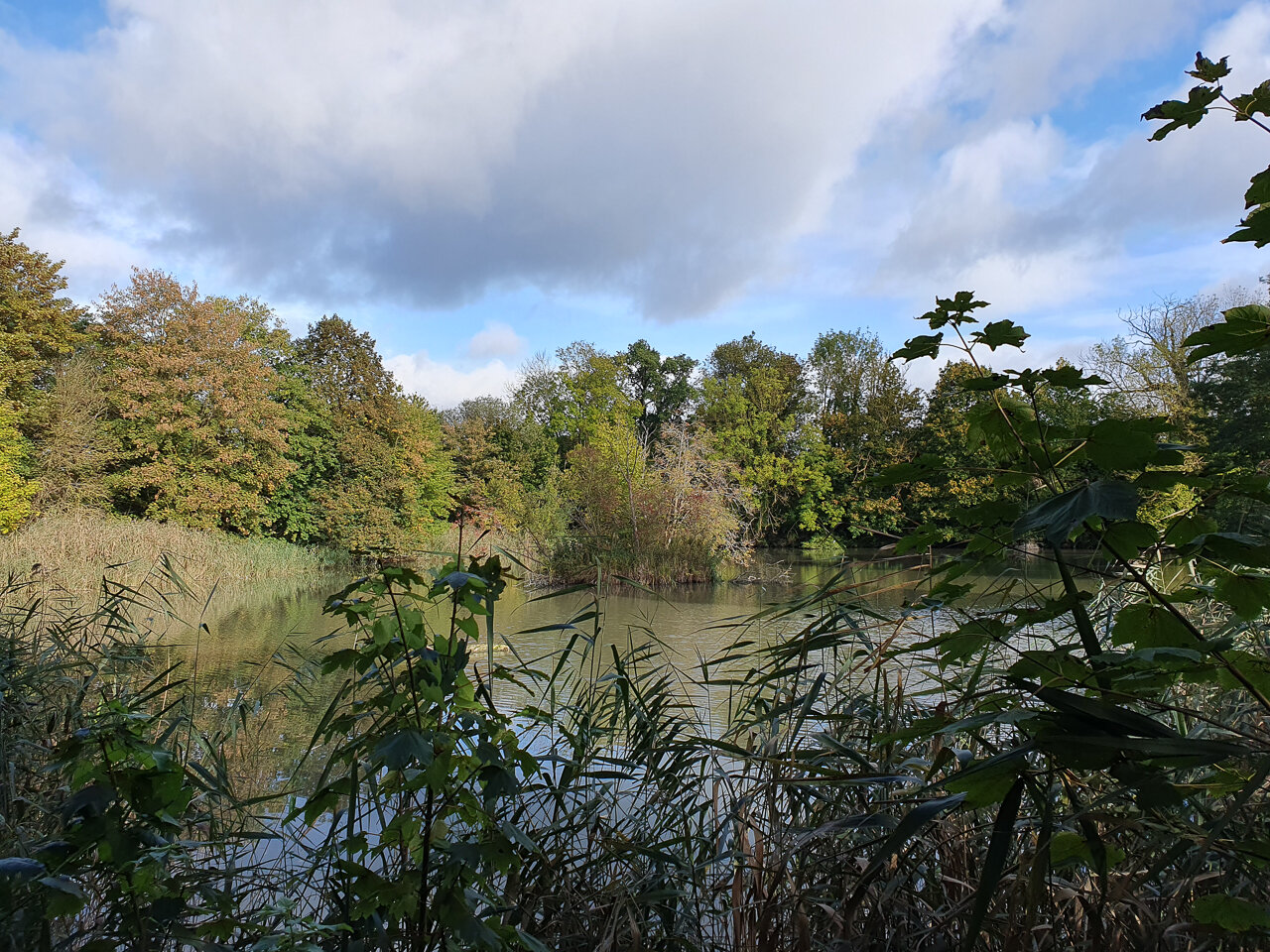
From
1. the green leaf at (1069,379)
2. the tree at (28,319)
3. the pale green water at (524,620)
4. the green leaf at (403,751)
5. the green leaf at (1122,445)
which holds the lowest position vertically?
the pale green water at (524,620)

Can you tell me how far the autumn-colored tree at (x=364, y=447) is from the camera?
19.4 metres

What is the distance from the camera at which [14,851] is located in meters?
1.83

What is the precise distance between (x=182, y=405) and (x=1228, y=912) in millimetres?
19210

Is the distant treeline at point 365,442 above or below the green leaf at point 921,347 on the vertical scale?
above

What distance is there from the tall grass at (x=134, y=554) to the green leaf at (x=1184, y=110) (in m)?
7.32

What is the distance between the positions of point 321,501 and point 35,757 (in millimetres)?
18595

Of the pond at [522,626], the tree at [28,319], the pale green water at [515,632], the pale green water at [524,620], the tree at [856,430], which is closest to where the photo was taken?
the pale green water at [515,632]

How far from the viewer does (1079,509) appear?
0.77 metres

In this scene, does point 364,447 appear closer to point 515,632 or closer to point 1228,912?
point 515,632

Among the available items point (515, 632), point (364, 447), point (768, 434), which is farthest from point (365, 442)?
point (515, 632)

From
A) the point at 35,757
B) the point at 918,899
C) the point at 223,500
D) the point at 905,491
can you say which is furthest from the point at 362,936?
the point at 905,491

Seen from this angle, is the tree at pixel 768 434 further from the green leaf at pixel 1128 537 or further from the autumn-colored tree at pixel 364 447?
the green leaf at pixel 1128 537

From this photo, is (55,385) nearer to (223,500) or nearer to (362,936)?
(223,500)

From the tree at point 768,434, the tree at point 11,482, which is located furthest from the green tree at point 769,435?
the tree at point 11,482
